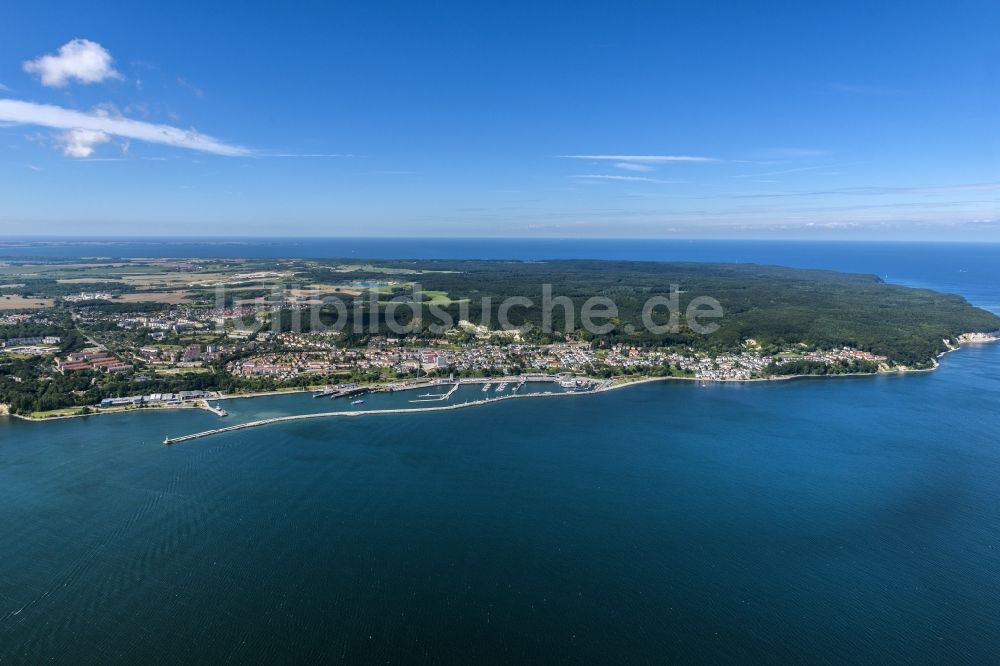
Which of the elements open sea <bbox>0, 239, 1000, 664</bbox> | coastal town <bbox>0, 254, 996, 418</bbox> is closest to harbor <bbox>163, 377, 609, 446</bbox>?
open sea <bbox>0, 239, 1000, 664</bbox>

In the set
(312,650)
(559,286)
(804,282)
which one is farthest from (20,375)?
(804,282)

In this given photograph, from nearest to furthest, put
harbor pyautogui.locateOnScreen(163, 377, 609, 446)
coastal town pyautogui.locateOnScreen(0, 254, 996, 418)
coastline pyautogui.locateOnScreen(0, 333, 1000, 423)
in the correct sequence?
harbor pyautogui.locateOnScreen(163, 377, 609, 446), coastline pyautogui.locateOnScreen(0, 333, 1000, 423), coastal town pyautogui.locateOnScreen(0, 254, 996, 418)

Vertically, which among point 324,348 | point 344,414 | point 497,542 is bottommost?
point 497,542

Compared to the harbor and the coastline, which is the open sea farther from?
the coastline

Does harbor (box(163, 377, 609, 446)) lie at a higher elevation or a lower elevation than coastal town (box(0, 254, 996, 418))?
lower

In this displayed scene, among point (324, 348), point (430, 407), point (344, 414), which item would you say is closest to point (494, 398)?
point (430, 407)

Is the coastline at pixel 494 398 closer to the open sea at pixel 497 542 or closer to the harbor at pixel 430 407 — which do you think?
the harbor at pixel 430 407

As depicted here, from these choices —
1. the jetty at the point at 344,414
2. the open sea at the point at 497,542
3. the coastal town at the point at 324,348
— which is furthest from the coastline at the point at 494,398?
the open sea at the point at 497,542

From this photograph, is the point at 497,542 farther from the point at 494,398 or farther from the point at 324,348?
the point at 324,348
